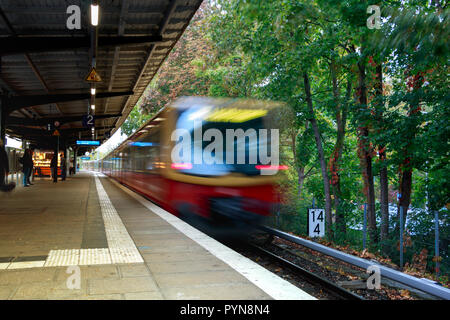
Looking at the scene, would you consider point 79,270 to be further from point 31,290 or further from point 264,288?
point 264,288

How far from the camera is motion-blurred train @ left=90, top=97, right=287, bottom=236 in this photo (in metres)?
7.90

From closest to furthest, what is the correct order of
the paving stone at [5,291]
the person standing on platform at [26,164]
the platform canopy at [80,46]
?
the paving stone at [5,291], the platform canopy at [80,46], the person standing on platform at [26,164]

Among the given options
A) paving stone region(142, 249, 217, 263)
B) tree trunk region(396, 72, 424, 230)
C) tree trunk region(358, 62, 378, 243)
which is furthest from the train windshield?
tree trunk region(358, 62, 378, 243)

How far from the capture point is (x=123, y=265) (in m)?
4.91

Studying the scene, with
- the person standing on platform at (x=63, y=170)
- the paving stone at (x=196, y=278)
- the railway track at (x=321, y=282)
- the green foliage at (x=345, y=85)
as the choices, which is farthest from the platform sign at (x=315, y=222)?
the person standing on platform at (x=63, y=170)

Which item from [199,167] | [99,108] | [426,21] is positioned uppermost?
[99,108]

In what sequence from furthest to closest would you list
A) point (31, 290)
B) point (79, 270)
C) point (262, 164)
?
point (262, 164), point (79, 270), point (31, 290)

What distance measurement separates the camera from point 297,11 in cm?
1202

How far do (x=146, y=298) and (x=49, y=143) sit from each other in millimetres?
34293

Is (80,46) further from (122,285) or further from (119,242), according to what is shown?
(122,285)

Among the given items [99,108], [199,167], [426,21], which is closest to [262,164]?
[199,167]

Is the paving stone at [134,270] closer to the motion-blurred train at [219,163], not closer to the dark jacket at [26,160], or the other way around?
the motion-blurred train at [219,163]

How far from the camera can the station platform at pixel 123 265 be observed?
385 cm

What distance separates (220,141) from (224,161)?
58 centimetres
